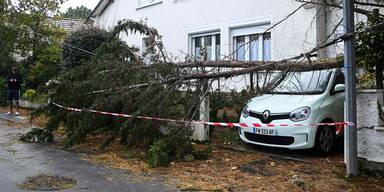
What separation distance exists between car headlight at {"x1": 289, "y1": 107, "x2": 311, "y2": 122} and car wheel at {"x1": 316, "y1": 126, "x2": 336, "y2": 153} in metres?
0.34

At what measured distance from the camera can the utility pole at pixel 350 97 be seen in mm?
6938

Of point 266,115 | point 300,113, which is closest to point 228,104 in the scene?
point 266,115

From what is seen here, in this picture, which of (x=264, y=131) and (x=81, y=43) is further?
(x=81, y=43)

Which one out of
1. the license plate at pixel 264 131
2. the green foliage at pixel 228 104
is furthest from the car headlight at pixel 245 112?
the license plate at pixel 264 131

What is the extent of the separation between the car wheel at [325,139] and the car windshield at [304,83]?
2.46 feet

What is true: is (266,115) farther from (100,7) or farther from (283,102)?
(100,7)

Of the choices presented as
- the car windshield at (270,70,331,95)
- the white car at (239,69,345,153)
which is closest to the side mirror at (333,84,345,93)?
the white car at (239,69,345,153)

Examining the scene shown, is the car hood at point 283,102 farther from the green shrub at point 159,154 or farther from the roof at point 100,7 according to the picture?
the roof at point 100,7

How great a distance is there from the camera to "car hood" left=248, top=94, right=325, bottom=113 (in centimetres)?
842

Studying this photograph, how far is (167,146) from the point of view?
27.9 ft

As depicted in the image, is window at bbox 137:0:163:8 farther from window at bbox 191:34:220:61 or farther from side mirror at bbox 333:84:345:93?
side mirror at bbox 333:84:345:93

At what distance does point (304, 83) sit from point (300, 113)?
46.7 inches

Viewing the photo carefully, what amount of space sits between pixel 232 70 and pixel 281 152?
1.82 metres

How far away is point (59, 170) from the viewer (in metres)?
7.91
